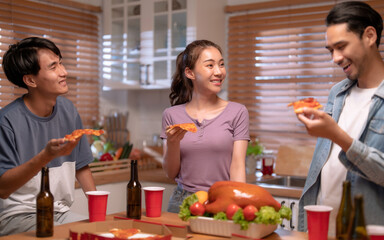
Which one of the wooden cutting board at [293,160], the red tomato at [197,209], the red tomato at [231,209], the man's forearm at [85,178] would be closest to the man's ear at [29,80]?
the man's forearm at [85,178]

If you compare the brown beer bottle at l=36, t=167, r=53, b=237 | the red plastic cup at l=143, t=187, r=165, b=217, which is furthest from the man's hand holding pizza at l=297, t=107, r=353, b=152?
the brown beer bottle at l=36, t=167, r=53, b=237

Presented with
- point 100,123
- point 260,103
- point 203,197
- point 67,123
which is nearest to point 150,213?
point 203,197

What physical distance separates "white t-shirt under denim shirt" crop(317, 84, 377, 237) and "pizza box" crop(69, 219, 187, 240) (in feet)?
2.16

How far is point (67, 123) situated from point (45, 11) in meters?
2.07

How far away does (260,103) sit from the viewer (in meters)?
4.28

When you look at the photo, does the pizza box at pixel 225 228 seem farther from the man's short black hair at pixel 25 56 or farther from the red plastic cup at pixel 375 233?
the man's short black hair at pixel 25 56

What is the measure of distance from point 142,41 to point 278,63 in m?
1.25

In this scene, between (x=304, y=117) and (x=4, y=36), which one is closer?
(x=304, y=117)

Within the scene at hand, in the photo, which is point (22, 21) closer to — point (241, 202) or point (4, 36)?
point (4, 36)

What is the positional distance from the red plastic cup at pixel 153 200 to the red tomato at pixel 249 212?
1.61 feet

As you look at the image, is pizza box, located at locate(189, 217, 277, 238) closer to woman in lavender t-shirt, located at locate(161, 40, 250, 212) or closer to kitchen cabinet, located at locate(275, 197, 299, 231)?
woman in lavender t-shirt, located at locate(161, 40, 250, 212)

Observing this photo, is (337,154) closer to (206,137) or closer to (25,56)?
(206,137)

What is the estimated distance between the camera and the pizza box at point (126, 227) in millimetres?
1612

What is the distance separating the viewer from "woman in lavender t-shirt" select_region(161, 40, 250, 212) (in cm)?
244
